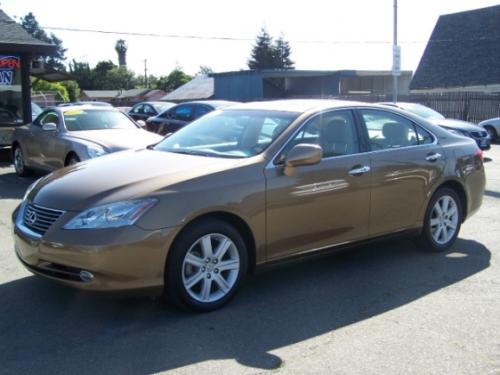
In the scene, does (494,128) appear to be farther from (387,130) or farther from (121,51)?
(121,51)

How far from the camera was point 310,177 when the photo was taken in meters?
5.04

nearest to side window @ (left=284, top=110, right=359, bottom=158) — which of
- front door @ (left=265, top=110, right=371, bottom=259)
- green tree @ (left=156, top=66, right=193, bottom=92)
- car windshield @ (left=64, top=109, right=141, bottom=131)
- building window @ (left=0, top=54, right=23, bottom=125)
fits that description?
front door @ (left=265, top=110, right=371, bottom=259)

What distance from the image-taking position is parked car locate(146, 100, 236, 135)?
15.1 m

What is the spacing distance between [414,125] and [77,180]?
Result: 11.0ft

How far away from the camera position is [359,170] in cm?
541

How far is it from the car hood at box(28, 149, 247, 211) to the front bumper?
247mm

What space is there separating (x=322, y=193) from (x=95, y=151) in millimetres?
5659

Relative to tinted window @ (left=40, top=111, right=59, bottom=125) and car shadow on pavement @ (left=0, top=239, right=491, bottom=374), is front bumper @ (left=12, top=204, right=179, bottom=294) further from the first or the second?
tinted window @ (left=40, top=111, right=59, bottom=125)

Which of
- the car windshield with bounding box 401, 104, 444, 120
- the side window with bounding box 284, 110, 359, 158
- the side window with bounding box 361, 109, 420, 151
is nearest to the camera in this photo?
the side window with bounding box 284, 110, 359, 158

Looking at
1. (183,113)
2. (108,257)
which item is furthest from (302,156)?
(183,113)

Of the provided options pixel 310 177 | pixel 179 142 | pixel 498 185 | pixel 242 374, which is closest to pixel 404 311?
pixel 310 177

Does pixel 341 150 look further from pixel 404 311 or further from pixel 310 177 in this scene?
pixel 404 311

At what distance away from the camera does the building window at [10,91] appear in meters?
15.7

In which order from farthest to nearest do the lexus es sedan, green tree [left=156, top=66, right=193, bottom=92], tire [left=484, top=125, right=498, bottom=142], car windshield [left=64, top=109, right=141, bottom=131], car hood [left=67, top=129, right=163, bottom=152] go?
green tree [left=156, top=66, right=193, bottom=92], tire [left=484, top=125, right=498, bottom=142], car windshield [left=64, top=109, right=141, bottom=131], car hood [left=67, top=129, right=163, bottom=152], the lexus es sedan
